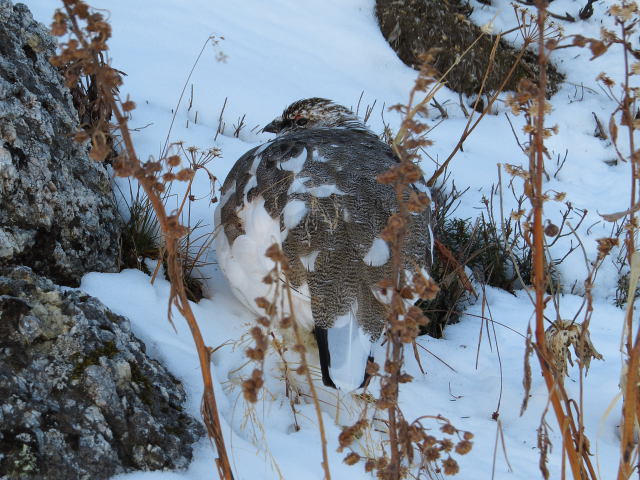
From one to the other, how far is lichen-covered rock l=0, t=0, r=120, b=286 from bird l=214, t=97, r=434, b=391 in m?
0.50

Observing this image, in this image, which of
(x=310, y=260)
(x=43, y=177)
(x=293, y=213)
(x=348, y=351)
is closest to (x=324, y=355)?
(x=348, y=351)

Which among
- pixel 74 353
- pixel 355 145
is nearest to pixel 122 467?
pixel 74 353

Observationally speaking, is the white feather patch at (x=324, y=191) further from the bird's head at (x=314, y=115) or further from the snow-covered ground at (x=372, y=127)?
the bird's head at (x=314, y=115)

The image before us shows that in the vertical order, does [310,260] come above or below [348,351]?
above

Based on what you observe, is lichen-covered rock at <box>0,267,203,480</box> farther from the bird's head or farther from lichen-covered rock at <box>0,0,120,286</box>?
the bird's head

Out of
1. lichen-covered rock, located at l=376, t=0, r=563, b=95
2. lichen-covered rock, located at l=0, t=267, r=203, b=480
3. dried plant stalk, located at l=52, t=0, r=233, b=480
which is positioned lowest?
lichen-covered rock, located at l=0, t=267, r=203, b=480

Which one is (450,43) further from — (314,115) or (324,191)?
(324,191)

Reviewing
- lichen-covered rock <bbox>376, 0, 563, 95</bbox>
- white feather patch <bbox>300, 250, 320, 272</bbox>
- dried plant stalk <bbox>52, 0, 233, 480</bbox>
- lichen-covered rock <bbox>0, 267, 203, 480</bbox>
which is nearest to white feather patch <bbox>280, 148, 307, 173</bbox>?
white feather patch <bbox>300, 250, 320, 272</bbox>

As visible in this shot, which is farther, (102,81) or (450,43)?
(450,43)

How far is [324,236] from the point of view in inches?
96.4

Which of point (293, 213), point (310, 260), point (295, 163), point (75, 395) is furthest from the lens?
point (295, 163)

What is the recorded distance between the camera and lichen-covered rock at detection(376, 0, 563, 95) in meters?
5.82

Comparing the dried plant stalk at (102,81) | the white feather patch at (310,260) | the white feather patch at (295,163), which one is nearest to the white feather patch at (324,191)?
the white feather patch at (295,163)

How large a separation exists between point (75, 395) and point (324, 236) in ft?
3.25
